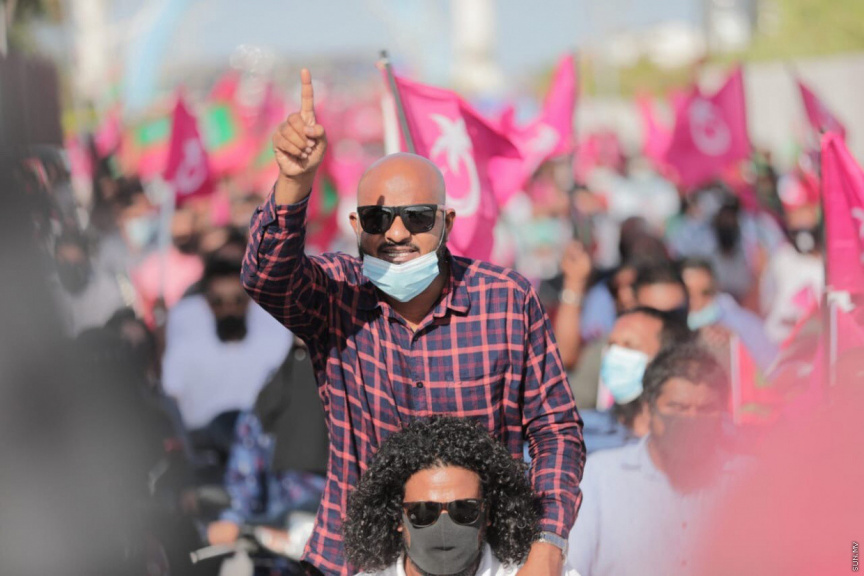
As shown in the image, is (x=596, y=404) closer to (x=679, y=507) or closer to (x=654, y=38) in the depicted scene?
(x=679, y=507)

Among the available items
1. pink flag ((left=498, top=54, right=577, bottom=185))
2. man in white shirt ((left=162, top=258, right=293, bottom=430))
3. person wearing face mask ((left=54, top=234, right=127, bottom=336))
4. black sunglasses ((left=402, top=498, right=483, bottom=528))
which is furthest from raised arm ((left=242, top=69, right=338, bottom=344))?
pink flag ((left=498, top=54, right=577, bottom=185))

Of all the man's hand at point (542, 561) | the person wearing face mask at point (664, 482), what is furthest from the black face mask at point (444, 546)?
the person wearing face mask at point (664, 482)

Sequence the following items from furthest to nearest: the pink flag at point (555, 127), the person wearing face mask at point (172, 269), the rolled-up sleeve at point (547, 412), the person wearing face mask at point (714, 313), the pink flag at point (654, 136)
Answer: the pink flag at point (654, 136) < the person wearing face mask at point (172, 269) < the pink flag at point (555, 127) < the person wearing face mask at point (714, 313) < the rolled-up sleeve at point (547, 412)

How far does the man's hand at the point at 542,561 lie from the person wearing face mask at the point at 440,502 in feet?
0.09

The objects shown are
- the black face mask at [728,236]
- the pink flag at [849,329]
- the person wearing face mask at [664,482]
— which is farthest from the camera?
the black face mask at [728,236]

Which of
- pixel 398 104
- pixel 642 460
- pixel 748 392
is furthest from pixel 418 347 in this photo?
pixel 748 392

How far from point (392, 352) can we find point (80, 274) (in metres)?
2.96

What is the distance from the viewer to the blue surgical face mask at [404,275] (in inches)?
114

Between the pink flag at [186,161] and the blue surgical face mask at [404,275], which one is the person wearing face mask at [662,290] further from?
the pink flag at [186,161]

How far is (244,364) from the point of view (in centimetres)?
561

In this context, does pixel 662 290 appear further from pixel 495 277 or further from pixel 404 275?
pixel 404 275

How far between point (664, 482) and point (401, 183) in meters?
1.90

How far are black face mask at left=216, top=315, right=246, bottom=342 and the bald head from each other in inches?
111

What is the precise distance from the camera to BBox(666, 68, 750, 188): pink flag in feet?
34.6
